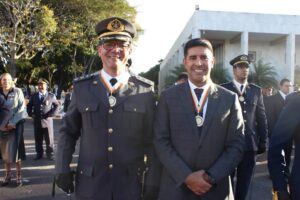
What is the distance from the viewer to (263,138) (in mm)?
5680

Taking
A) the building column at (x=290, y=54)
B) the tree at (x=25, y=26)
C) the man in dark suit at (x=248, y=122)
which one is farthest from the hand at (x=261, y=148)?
the building column at (x=290, y=54)

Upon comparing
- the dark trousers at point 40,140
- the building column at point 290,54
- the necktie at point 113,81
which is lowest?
the dark trousers at point 40,140

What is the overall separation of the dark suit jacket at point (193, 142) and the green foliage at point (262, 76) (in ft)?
80.8

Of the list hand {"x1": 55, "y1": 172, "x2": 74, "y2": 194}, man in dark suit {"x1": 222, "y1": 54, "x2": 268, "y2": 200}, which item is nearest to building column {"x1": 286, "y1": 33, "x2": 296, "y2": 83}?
man in dark suit {"x1": 222, "y1": 54, "x2": 268, "y2": 200}

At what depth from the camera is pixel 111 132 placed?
3041mm

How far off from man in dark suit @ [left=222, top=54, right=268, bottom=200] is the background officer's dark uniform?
4.96 m

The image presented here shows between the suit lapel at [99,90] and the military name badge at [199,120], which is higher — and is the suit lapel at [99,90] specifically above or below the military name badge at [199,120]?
above

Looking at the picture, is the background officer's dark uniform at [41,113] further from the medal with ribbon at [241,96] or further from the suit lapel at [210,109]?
the suit lapel at [210,109]

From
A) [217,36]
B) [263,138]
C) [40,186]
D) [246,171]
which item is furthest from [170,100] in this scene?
[217,36]

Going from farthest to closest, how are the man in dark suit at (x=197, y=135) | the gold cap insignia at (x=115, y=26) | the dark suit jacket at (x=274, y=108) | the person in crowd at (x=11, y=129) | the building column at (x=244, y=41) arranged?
the building column at (x=244, y=41) < the dark suit jacket at (x=274, y=108) < the person in crowd at (x=11, y=129) < the gold cap insignia at (x=115, y=26) < the man in dark suit at (x=197, y=135)

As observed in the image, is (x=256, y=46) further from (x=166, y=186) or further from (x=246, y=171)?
(x=166, y=186)

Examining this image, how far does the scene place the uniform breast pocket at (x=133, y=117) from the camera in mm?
3086

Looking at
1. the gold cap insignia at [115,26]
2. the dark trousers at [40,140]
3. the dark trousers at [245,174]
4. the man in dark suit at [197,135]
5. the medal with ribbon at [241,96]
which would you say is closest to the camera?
the man in dark suit at [197,135]

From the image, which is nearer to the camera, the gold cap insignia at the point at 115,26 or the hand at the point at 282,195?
the hand at the point at 282,195
